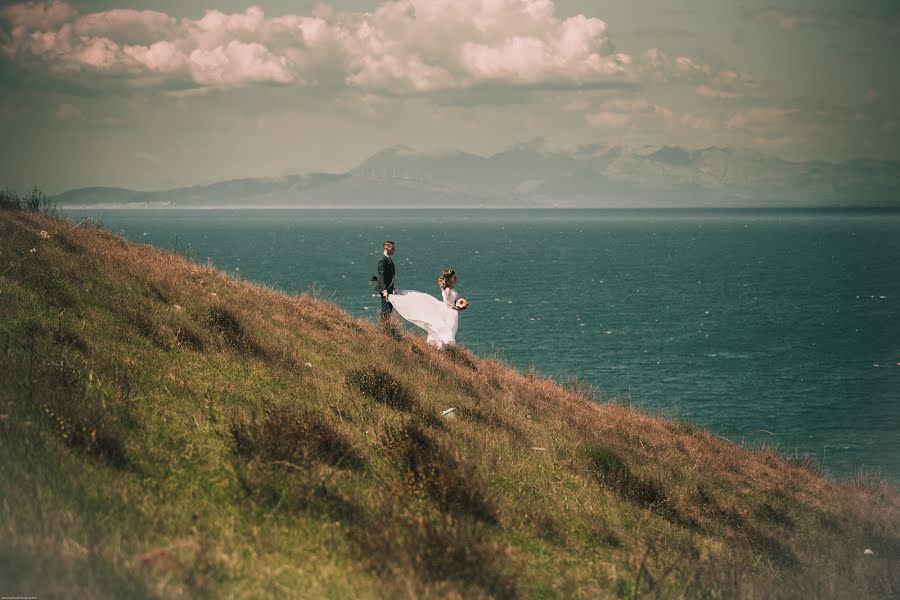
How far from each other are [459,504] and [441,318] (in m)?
12.7

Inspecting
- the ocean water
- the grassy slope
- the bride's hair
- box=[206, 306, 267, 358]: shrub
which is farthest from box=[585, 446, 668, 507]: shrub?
the ocean water

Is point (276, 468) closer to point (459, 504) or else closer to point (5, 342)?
point (459, 504)

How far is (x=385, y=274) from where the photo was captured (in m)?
20.9

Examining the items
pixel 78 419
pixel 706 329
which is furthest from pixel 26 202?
pixel 706 329

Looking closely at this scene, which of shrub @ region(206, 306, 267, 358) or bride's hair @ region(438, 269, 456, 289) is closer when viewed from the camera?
shrub @ region(206, 306, 267, 358)

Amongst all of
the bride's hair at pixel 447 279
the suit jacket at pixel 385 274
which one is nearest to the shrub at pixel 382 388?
the bride's hair at pixel 447 279

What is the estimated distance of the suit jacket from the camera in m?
20.6

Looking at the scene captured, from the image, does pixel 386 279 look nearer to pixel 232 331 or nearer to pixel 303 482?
pixel 232 331

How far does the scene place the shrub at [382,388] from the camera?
13.1m

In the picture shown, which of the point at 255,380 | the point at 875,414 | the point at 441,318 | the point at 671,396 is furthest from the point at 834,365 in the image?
the point at 255,380

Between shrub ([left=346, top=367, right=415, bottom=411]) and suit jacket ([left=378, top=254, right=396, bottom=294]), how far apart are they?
7259 mm

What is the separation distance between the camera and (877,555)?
12859 millimetres

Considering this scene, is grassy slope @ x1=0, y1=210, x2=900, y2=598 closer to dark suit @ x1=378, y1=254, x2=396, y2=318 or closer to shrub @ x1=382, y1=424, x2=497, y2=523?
shrub @ x1=382, y1=424, x2=497, y2=523

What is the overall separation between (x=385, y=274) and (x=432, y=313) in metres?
1.72
